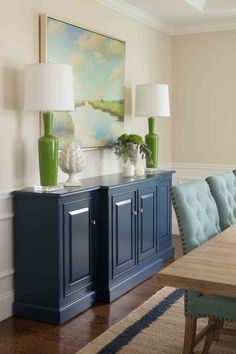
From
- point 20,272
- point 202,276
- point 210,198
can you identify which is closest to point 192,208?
point 210,198

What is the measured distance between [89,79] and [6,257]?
161cm

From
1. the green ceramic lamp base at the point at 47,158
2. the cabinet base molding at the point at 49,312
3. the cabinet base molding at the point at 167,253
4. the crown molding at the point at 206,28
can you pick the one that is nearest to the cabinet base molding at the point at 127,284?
the cabinet base molding at the point at 167,253

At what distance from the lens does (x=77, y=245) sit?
11.5 ft

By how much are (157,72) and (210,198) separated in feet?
9.43

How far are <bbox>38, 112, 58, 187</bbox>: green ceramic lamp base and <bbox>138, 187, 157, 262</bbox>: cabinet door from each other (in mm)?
1038

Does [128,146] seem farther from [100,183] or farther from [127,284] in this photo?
[127,284]

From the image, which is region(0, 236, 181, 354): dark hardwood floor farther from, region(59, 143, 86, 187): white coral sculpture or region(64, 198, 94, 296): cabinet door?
region(59, 143, 86, 187): white coral sculpture

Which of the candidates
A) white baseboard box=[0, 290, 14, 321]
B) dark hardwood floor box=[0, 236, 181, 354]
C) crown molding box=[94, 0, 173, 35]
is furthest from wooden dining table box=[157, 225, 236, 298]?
crown molding box=[94, 0, 173, 35]

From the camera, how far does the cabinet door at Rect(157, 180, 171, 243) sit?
4.71 metres

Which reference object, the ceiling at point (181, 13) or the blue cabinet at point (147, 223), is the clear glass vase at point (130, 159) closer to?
the blue cabinet at point (147, 223)

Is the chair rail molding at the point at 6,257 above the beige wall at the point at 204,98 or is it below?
below

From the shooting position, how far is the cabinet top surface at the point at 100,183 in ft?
11.0

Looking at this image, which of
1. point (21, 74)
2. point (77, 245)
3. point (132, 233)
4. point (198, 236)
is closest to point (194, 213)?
point (198, 236)

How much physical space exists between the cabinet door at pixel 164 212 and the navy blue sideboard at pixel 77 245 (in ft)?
1.27
